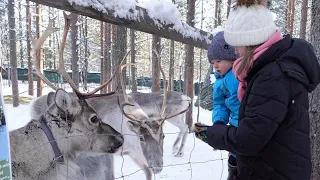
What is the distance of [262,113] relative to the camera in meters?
1.55

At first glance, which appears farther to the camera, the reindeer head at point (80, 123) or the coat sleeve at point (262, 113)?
the reindeer head at point (80, 123)

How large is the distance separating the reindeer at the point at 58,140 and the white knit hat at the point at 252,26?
1.50 meters

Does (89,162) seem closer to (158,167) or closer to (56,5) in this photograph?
(158,167)

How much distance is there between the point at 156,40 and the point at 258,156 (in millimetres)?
9055

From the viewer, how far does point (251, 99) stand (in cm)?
160

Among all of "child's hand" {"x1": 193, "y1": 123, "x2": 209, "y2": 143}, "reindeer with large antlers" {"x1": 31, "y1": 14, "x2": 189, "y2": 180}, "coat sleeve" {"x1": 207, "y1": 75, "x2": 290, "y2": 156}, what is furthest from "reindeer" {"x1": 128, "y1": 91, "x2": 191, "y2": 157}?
"coat sleeve" {"x1": 207, "y1": 75, "x2": 290, "y2": 156}

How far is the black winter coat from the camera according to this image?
1.56 m

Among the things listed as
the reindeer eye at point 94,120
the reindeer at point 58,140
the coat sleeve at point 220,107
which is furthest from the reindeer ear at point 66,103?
the coat sleeve at point 220,107

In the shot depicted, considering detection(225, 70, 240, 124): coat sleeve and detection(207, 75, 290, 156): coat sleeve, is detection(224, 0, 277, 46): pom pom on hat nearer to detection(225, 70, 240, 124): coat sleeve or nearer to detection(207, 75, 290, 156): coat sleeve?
detection(207, 75, 290, 156): coat sleeve

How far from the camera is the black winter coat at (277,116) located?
1.56 metres

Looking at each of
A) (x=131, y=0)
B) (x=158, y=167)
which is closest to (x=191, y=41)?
(x=131, y=0)

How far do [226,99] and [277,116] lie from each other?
1.10 meters

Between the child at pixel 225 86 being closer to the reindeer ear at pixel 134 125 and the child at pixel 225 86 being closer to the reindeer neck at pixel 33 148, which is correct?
the reindeer neck at pixel 33 148

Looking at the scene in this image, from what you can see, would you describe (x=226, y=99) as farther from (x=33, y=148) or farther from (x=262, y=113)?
(x=33, y=148)
